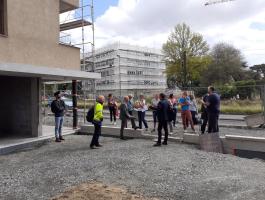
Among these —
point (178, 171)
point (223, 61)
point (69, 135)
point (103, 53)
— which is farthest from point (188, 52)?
point (178, 171)

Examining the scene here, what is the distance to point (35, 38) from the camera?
39.1 ft

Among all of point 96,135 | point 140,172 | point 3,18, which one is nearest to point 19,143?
point 96,135

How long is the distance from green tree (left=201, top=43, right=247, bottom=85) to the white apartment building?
23.5 metres

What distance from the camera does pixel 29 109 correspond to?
12.6 m

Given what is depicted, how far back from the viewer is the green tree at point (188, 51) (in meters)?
56.1

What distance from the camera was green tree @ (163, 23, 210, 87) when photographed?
56.1 meters

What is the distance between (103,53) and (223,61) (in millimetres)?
38615

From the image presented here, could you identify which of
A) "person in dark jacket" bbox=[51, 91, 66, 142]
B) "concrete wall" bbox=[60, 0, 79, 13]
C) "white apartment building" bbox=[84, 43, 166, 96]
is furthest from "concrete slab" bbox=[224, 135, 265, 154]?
"white apartment building" bbox=[84, 43, 166, 96]

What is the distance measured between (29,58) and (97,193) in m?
7.24

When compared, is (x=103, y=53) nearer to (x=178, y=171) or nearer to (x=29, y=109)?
(x=29, y=109)

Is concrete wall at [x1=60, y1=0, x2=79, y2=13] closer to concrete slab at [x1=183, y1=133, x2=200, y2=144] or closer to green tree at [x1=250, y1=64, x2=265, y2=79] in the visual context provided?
concrete slab at [x1=183, y1=133, x2=200, y2=144]

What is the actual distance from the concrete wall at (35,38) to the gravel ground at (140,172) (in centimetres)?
348

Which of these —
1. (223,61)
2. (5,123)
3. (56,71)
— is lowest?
(5,123)

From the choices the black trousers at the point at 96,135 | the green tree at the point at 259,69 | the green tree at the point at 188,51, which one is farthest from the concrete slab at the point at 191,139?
the green tree at the point at 259,69
